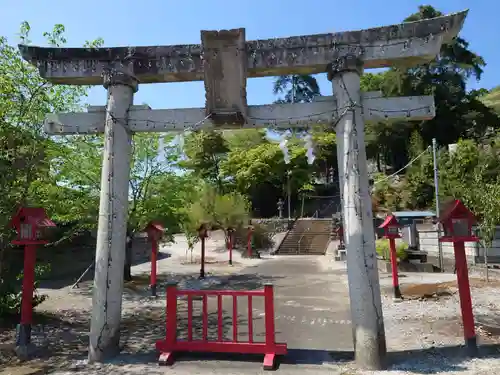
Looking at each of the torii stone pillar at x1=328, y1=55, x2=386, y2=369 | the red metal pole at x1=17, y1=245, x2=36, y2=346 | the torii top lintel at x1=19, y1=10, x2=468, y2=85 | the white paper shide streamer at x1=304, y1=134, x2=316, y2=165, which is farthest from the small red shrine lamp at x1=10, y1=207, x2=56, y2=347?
the torii stone pillar at x1=328, y1=55, x2=386, y2=369

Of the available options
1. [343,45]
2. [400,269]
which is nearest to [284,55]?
[343,45]

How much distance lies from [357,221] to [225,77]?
10.6ft

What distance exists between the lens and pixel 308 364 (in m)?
5.81

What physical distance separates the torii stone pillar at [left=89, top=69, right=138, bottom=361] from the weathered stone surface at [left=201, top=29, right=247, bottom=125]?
4.78ft

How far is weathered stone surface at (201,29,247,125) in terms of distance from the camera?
6.34 meters

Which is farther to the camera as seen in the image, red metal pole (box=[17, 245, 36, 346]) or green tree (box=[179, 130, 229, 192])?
green tree (box=[179, 130, 229, 192])

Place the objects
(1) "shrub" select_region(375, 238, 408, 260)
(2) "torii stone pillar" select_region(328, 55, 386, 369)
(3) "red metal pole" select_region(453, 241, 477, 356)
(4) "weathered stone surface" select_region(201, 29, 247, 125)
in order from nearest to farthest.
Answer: (2) "torii stone pillar" select_region(328, 55, 386, 369)
(3) "red metal pole" select_region(453, 241, 477, 356)
(4) "weathered stone surface" select_region(201, 29, 247, 125)
(1) "shrub" select_region(375, 238, 408, 260)

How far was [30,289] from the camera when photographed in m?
6.79

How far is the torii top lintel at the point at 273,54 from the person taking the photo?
616 cm

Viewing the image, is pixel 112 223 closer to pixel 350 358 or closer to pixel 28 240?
pixel 28 240

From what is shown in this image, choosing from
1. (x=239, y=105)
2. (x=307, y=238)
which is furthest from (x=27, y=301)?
(x=307, y=238)

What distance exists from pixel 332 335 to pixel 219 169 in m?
34.2

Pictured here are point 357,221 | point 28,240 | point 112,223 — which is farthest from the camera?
point 28,240

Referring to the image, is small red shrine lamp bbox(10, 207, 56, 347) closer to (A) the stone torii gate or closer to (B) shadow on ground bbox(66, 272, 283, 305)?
(A) the stone torii gate
